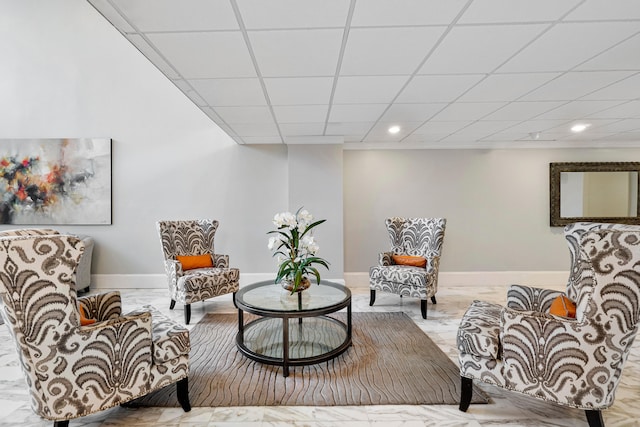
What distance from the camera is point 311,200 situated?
4.66 m

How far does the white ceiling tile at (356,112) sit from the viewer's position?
10.1 feet

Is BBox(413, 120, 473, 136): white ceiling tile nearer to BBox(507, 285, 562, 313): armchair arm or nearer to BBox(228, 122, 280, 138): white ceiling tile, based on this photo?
BBox(228, 122, 280, 138): white ceiling tile

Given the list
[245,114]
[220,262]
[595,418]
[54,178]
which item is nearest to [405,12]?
[245,114]

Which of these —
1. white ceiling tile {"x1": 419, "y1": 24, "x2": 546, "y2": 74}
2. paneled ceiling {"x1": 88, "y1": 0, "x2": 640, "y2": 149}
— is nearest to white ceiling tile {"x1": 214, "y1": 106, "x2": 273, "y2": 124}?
paneled ceiling {"x1": 88, "y1": 0, "x2": 640, "y2": 149}

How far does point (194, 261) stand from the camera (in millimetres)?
3848

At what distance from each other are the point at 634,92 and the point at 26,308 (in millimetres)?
4427

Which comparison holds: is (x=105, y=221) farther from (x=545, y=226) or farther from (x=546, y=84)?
(x=545, y=226)

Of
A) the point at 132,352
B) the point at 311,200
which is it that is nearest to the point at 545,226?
the point at 311,200

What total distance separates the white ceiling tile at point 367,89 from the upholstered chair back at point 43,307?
79.9 inches

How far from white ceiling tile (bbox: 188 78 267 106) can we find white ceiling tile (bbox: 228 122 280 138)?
757 millimetres

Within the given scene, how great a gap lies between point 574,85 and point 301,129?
2663 mm

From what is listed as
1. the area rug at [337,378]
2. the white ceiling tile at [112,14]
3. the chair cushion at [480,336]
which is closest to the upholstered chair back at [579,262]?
the chair cushion at [480,336]

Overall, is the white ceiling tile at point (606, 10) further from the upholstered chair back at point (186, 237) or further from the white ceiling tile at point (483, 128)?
the upholstered chair back at point (186, 237)

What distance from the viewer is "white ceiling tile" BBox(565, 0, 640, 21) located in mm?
1536
